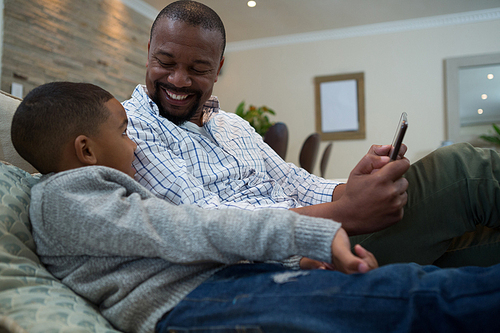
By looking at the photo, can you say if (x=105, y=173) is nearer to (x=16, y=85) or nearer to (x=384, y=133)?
(x=16, y=85)

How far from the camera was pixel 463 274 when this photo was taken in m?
0.53

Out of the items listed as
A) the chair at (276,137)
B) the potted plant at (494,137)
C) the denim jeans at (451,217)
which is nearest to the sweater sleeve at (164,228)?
the denim jeans at (451,217)

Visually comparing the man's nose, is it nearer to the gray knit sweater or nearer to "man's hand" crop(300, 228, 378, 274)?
the gray knit sweater

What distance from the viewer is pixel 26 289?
59 cm

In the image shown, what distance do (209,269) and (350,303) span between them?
0.86 feet

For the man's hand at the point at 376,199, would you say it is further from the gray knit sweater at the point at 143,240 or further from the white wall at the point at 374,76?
the white wall at the point at 374,76

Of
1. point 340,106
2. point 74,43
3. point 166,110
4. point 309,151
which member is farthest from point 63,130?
point 340,106

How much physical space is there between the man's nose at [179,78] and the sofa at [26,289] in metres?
0.52

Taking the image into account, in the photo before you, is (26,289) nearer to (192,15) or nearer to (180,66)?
(180,66)

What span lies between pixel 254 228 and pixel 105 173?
298mm

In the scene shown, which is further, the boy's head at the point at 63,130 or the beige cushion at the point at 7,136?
the beige cushion at the point at 7,136

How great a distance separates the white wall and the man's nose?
436 centimetres

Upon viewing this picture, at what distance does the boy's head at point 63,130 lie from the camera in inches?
28.5

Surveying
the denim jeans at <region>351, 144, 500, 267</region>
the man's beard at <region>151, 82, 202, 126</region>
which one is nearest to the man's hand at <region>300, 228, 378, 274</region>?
the denim jeans at <region>351, 144, 500, 267</region>
